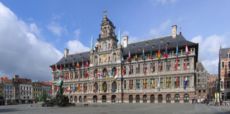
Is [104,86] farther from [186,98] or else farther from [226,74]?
[226,74]

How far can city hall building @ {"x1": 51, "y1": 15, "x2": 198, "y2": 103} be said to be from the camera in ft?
210

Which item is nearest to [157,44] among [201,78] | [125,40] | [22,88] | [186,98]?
[125,40]

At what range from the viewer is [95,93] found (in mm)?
78812

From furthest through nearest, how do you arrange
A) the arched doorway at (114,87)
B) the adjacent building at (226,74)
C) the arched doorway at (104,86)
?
the adjacent building at (226,74)
the arched doorway at (104,86)
the arched doorway at (114,87)

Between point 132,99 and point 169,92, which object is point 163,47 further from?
point 132,99

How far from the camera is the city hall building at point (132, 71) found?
63.9 meters

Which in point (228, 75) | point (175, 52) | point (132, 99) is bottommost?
point (132, 99)

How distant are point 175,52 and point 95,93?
87.9 ft

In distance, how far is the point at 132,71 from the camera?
73.0m

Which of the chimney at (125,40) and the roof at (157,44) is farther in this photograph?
the chimney at (125,40)

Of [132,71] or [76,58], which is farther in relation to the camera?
[76,58]

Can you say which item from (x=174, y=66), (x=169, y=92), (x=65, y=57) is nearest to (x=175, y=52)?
(x=174, y=66)

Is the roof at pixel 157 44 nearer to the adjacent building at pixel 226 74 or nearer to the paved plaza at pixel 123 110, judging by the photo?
the adjacent building at pixel 226 74

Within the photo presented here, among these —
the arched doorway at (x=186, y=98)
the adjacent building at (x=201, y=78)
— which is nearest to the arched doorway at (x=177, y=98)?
the arched doorway at (x=186, y=98)
